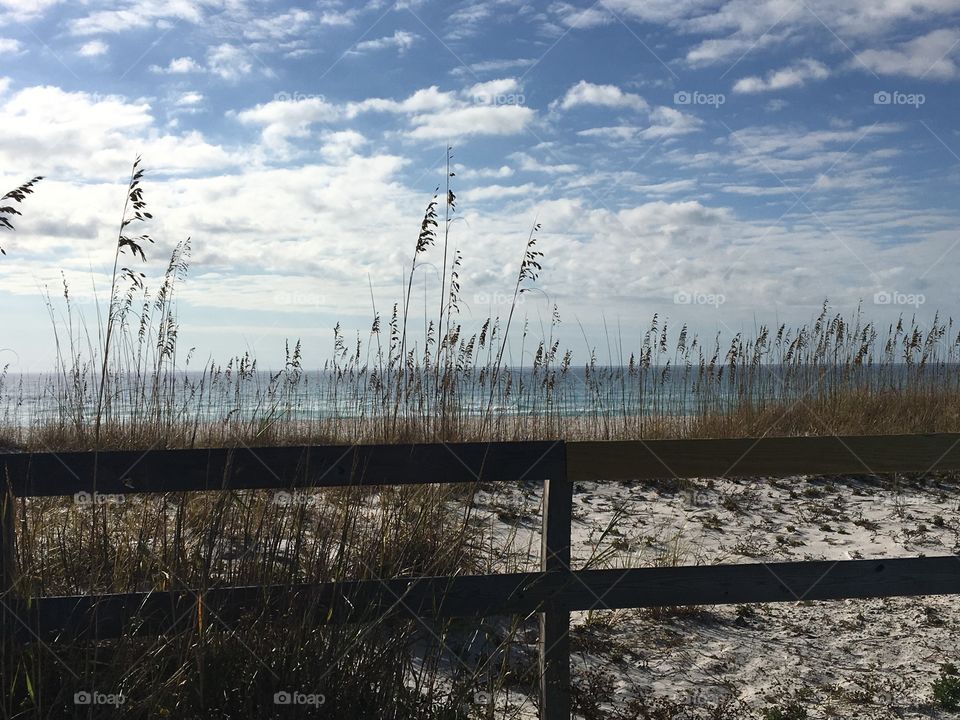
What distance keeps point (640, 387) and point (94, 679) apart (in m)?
6.76

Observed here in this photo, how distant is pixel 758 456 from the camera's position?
3217 millimetres

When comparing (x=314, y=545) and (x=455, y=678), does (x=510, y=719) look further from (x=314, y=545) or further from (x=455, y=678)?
(x=314, y=545)

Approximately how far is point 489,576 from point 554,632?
32cm

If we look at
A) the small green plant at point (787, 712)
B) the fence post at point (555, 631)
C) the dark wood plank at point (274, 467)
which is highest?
the dark wood plank at point (274, 467)

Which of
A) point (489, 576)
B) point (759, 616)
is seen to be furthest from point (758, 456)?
point (759, 616)

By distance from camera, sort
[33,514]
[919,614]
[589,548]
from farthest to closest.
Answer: [589,548]
[919,614]
[33,514]

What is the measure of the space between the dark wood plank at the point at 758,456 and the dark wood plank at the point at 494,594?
0.37 m

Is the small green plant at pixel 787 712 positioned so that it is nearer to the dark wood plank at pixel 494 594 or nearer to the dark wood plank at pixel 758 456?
the dark wood plank at pixel 494 594

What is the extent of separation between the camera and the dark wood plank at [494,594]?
2627mm

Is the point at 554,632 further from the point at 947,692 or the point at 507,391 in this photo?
the point at 507,391

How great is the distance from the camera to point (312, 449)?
112 inches

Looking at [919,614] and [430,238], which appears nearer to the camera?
[919,614]

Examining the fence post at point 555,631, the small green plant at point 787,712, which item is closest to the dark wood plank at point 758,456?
the fence post at point 555,631

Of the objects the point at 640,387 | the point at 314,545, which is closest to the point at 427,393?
the point at 640,387
